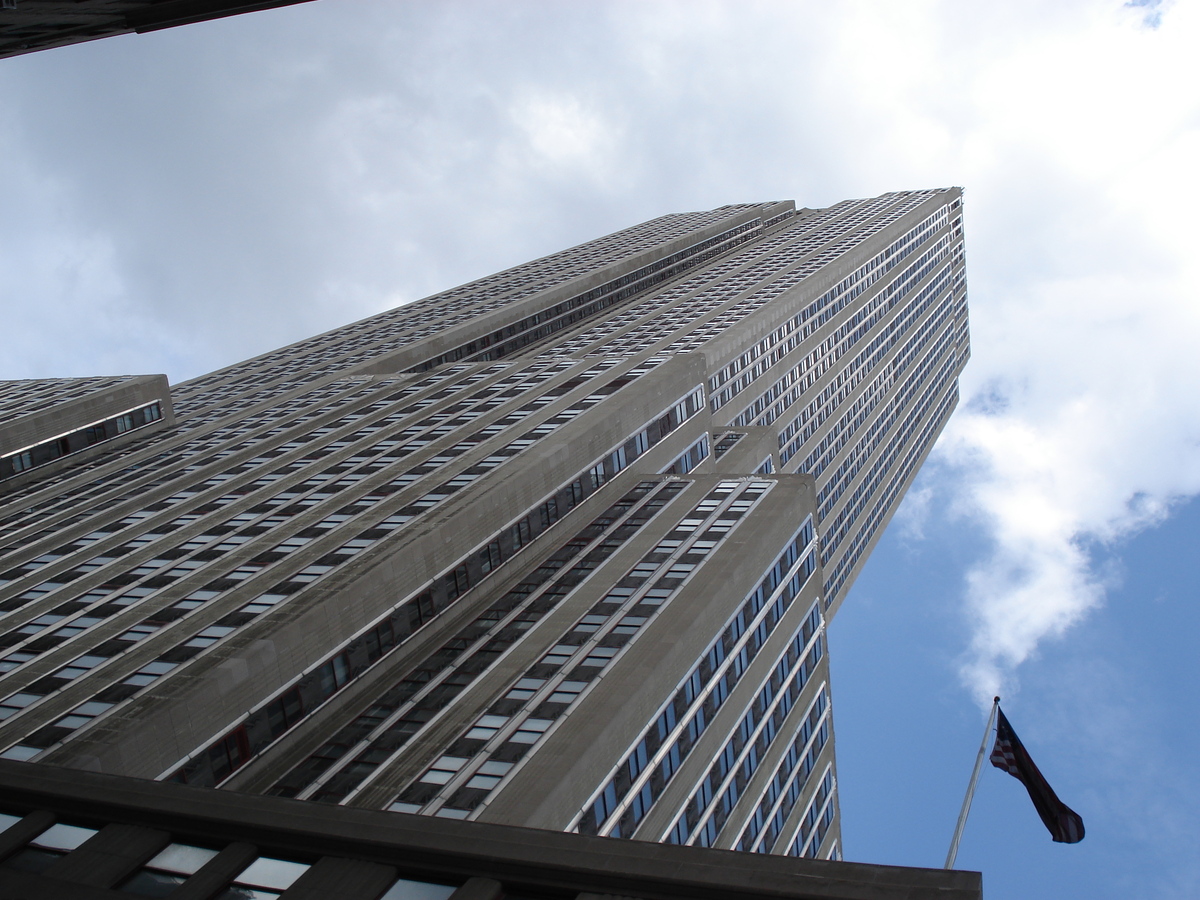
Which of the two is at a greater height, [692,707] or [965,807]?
[965,807]

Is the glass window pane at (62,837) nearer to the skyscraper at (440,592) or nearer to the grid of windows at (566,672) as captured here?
the skyscraper at (440,592)

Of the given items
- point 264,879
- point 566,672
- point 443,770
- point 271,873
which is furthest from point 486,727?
point 264,879

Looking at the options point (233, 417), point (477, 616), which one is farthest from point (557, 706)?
point (233, 417)

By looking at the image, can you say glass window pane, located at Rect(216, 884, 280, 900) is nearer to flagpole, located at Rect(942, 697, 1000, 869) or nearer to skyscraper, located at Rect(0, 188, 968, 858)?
flagpole, located at Rect(942, 697, 1000, 869)

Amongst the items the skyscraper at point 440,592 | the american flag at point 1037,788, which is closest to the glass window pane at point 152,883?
the skyscraper at point 440,592

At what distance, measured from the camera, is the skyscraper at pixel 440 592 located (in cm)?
4344

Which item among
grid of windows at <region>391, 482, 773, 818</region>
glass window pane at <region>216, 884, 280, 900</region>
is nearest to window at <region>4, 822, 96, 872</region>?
glass window pane at <region>216, 884, 280, 900</region>

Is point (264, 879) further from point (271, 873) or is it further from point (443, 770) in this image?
point (443, 770)

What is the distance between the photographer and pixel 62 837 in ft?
72.9

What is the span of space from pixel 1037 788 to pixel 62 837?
2616cm

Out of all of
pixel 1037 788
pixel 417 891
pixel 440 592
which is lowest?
pixel 440 592

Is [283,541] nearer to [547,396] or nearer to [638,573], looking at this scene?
[638,573]

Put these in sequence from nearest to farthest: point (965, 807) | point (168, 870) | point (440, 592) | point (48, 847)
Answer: point (168, 870), point (48, 847), point (965, 807), point (440, 592)

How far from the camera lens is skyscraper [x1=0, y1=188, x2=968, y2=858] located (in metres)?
43.4
